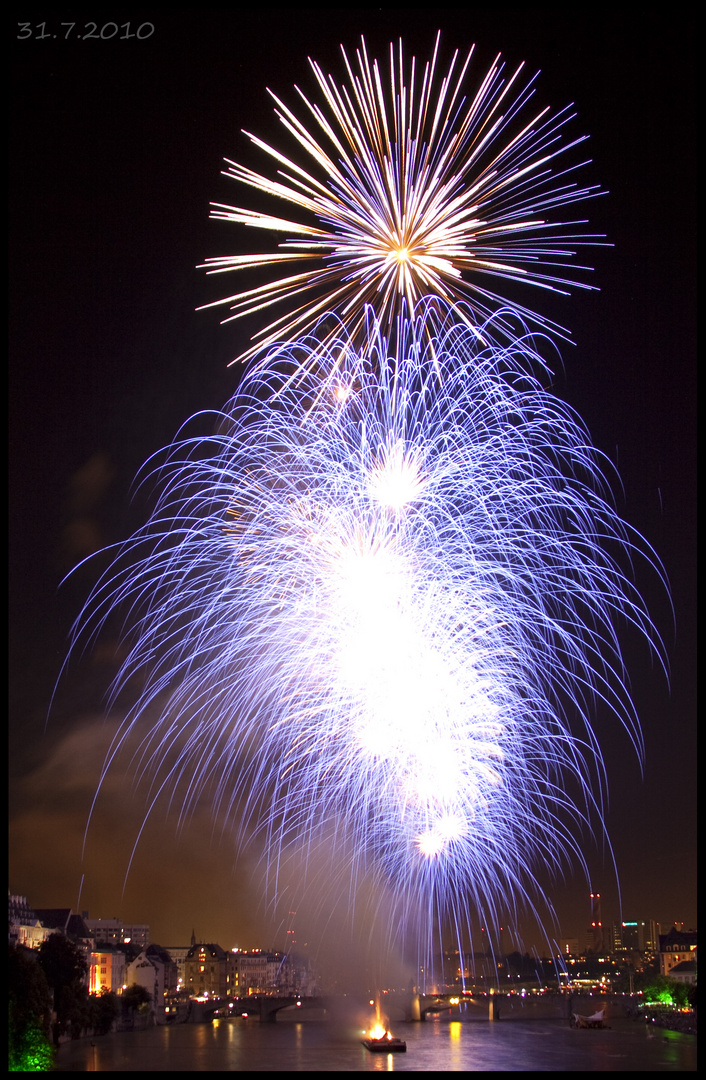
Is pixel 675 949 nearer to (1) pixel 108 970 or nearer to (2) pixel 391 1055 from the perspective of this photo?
(1) pixel 108 970

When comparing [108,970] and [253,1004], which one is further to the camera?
[253,1004]

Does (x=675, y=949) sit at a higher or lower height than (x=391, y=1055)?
lower

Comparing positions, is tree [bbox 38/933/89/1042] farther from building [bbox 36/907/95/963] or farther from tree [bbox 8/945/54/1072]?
building [bbox 36/907/95/963]

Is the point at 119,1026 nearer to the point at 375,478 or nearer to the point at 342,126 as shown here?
the point at 375,478

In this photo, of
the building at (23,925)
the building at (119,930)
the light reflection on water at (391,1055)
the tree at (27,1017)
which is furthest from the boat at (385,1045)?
the building at (119,930)

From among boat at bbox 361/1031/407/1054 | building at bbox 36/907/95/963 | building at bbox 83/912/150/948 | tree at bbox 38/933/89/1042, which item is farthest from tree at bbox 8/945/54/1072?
building at bbox 83/912/150/948

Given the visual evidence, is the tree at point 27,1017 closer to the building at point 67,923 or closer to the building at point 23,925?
the building at point 23,925

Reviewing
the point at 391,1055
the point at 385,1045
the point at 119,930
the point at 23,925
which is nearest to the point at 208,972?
the point at 119,930
